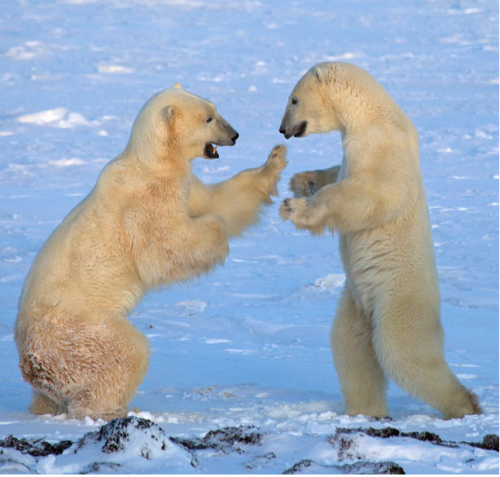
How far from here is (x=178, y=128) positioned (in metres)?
4.89

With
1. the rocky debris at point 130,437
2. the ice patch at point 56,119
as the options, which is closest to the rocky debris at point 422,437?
the rocky debris at point 130,437

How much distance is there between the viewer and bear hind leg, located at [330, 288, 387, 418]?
4.88m

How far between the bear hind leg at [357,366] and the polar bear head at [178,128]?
1.27m

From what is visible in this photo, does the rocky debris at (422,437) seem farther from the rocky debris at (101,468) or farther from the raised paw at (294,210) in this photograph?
the raised paw at (294,210)

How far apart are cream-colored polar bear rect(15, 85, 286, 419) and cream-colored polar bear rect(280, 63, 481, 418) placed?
58 cm

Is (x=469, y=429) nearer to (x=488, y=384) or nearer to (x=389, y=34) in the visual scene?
(x=488, y=384)

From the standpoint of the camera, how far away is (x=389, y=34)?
20.0 m

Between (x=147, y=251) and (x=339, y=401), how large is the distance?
146cm

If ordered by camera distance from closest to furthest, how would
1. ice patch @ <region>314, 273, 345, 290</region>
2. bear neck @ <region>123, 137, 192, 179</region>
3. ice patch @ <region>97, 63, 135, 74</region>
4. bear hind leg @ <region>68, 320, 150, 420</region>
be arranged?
1. bear hind leg @ <region>68, 320, 150, 420</region>
2. bear neck @ <region>123, 137, 192, 179</region>
3. ice patch @ <region>314, 273, 345, 290</region>
4. ice patch @ <region>97, 63, 135, 74</region>

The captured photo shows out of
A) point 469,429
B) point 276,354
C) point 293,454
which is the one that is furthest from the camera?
point 276,354

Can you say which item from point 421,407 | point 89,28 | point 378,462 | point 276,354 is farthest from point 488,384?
point 89,28

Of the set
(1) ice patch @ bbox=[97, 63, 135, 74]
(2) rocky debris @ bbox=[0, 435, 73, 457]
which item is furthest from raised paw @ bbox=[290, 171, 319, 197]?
(1) ice patch @ bbox=[97, 63, 135, 74]

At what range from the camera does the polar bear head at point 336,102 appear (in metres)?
4.95

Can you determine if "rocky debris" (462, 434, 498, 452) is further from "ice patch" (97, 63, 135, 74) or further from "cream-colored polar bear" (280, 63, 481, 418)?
"ice patch" (97, 63, 135, 74)
